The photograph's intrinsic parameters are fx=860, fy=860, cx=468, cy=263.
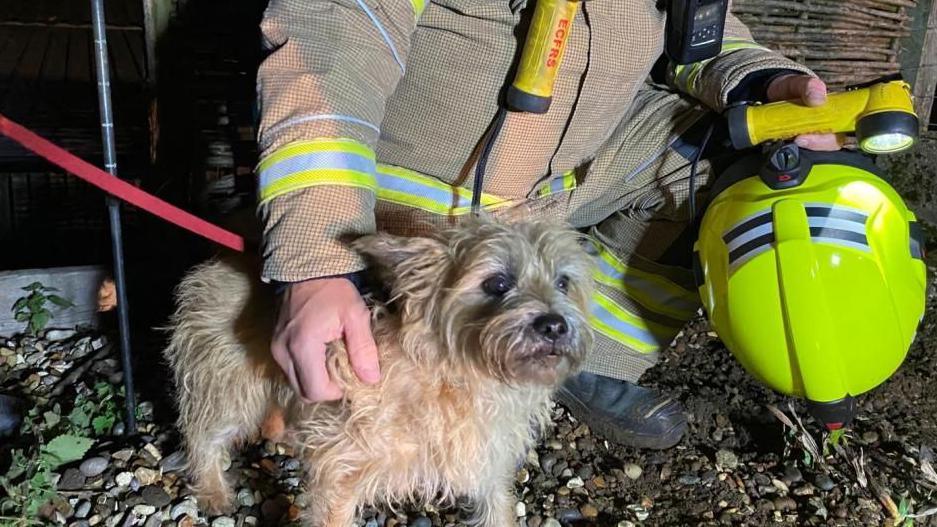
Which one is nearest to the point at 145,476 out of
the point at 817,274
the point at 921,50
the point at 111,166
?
the point at 111,166

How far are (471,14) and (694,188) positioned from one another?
0.77 meters

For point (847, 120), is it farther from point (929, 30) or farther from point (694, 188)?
point (929, 30)

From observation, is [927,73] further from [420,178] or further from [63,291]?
[63,291]

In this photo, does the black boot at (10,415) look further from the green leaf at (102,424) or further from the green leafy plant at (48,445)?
the green leaf at (102,424)

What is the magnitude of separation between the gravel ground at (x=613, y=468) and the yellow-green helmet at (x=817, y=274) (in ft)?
1.03

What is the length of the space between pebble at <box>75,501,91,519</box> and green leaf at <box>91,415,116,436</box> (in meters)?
0.28

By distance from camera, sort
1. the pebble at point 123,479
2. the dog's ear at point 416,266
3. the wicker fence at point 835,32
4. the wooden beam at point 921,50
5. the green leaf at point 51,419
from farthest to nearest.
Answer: the wooden beam at point 921,50 < the wicker fence at point 835,32 < the green leaf at point 51,419 < the pebble at point 123,479 < the dog's ear at point 416,266

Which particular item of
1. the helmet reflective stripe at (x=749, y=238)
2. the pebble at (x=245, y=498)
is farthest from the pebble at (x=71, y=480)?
the helmet reflective stripe at (x=749, y=238)

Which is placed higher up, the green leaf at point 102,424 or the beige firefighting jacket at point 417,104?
the beige firefighting jacket at point 417,104

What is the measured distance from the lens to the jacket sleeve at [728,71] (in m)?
2.18

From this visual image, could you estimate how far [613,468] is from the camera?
240 cm

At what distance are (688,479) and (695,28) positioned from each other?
1198mm

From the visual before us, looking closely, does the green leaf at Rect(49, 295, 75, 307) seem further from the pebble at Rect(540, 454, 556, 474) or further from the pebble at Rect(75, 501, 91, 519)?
the pebble at Rect(540, 454, 556, 474)

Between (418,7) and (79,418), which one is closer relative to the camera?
(418,7)
